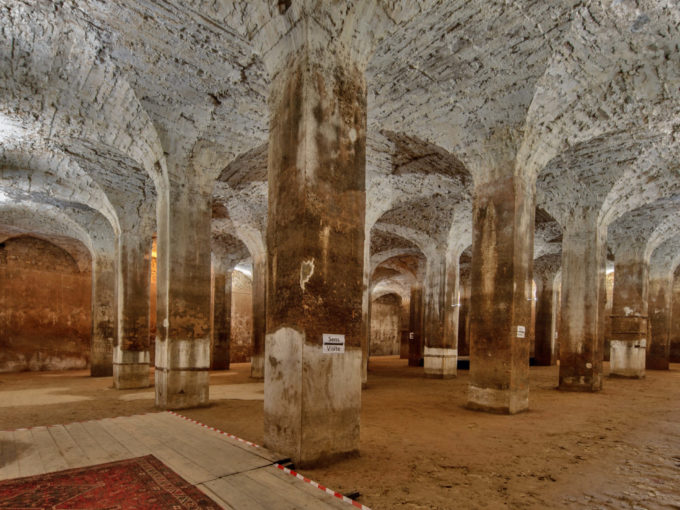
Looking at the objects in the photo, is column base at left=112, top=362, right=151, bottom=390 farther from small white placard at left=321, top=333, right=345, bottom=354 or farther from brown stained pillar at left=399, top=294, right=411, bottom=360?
brown stained pillar at left=399, top=294, right=411, bottom=360

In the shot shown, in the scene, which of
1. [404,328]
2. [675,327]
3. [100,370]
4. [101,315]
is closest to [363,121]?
[101,315]

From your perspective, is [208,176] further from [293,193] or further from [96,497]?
[96,497]

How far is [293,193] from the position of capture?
4422 millimetres

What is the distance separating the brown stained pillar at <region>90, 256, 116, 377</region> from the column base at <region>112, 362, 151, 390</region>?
150 inches

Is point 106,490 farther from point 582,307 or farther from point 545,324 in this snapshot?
point 545,324

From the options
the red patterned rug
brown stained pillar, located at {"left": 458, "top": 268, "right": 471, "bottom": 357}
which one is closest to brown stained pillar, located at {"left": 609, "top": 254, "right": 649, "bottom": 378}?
brown stained pillar, located at {"left": 458, "top": 268, "right": 471, "bottom": 357}

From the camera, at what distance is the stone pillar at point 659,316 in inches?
698

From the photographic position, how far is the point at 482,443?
18.3ft

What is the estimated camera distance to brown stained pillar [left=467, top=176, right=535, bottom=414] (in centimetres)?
756

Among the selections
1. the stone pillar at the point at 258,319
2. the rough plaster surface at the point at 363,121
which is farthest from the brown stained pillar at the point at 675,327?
the stone pillar at the point at 258,319

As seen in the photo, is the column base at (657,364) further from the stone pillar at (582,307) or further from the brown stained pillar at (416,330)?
the brown stained pillar at (416,330)

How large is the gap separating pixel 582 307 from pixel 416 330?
11025mm

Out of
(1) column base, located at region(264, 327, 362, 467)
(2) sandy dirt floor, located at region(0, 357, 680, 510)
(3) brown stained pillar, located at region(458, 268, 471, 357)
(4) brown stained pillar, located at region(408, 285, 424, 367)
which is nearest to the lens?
(2) sandy dirt floor, located at region(0, 357, 680, 510)

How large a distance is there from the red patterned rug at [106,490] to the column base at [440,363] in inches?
463
